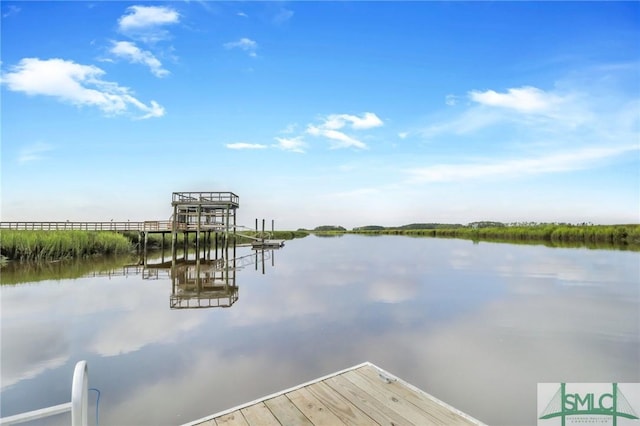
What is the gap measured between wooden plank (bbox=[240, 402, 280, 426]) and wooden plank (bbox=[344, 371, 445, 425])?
111 cm

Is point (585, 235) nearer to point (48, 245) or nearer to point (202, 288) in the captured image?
point (202, 288)

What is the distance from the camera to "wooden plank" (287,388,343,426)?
3.12 meters

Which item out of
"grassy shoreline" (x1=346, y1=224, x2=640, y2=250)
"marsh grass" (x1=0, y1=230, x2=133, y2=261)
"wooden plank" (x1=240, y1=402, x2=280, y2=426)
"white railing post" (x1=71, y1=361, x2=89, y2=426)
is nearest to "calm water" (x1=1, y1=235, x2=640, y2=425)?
"wooden plank" (x1=240, y1=402, x2=280, y2=426)

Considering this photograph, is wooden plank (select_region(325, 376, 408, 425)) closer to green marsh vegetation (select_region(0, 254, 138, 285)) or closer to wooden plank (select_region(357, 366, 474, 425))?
wooden plank (select_region(357, 366, 474, 425))

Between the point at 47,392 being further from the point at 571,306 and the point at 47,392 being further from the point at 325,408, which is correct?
the point at 571,306

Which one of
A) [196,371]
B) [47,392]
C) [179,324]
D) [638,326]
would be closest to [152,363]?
[196,371]

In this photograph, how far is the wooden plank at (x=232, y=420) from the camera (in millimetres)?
3085

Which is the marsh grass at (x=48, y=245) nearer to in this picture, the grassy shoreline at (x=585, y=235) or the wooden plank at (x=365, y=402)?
the wooden plank at (x=365, y=402)

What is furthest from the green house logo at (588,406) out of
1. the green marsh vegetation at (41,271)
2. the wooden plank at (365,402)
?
the green marsh vegetation at (41,271)

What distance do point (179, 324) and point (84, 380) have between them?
20.1 feet

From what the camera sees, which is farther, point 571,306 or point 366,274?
point 366,274

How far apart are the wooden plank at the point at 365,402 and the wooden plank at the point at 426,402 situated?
0.29 metres

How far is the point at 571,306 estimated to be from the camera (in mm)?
8891

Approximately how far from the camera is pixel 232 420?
3146mm
